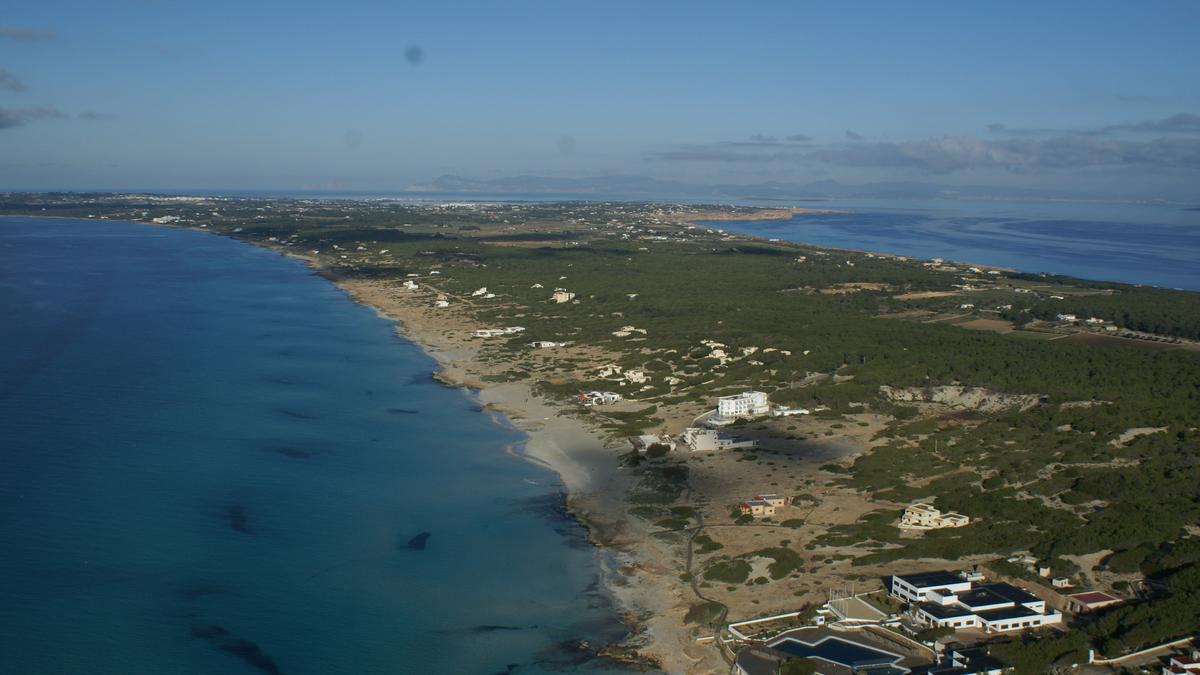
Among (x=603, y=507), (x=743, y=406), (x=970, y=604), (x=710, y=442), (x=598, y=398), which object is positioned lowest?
(x=603, y=507)

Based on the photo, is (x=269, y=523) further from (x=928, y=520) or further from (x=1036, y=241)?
(x=1036, y=241)

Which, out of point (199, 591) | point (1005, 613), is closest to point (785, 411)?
point (1005, 613)

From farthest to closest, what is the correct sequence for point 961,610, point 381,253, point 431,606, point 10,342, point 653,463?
1. point 381,253
2. point 10,342
3. point 653,463
4. point 431,606
5. point 961,610

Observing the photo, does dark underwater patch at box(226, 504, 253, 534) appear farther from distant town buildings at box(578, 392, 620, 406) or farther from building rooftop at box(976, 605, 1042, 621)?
building rooftop at box(976, 605, 1042, 621)

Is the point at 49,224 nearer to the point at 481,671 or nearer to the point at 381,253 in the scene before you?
the point at 381,253

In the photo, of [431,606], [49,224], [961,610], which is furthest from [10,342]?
[49,224]

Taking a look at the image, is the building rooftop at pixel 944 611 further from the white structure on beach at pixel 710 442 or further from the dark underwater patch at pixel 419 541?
the white structure on beach at pixel 710 442

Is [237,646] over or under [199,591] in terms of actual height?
under
